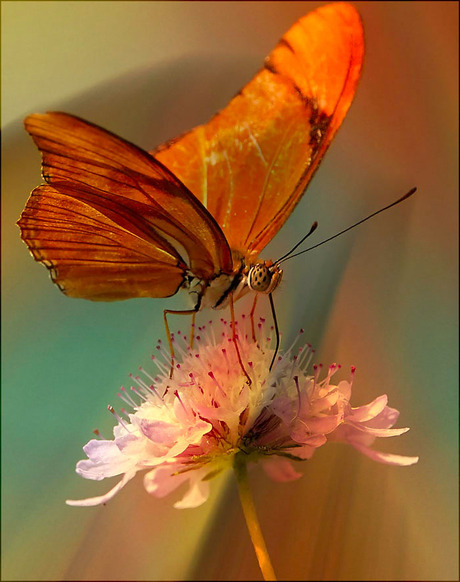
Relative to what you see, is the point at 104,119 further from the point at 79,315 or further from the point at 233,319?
the point at 233,319

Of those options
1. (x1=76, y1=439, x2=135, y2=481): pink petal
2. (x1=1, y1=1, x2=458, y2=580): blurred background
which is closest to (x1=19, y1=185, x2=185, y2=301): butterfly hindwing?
(x1=76, y1=439, x2=135, y2=481): pink petal

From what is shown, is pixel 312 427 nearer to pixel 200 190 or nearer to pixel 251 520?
pixel 251 520

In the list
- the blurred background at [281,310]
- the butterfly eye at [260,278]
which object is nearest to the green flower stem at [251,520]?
the butterfly eye at [260,278]

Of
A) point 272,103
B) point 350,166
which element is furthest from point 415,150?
point 272,103

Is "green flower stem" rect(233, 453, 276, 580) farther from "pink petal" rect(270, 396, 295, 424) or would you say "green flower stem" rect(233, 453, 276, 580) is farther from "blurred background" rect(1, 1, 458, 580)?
"blurred background" rect(1, 1, 458, 580)

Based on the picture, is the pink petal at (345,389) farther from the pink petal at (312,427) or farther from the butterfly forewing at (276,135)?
the butterfly forewing at (276,135)

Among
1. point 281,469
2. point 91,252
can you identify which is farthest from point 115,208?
point 281,469

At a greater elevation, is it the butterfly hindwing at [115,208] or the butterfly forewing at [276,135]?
the butterfly forewing at [276,135]
